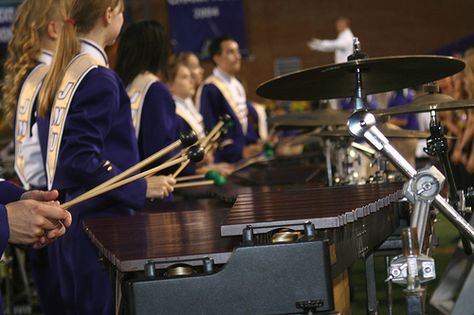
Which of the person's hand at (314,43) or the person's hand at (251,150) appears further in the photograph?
the person's hand at (314,43)

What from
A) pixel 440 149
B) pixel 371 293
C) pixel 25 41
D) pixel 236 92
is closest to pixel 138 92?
pixel 25 41

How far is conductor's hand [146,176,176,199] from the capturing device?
4.47 metres

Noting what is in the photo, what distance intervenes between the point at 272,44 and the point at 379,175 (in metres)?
14.7

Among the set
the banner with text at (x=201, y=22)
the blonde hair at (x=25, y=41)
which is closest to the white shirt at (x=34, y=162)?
the blonde hair at (x=25, y=41)

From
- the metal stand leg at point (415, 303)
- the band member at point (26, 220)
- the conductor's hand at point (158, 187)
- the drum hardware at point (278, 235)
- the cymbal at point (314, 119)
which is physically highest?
the cymbal at point (314, 119)

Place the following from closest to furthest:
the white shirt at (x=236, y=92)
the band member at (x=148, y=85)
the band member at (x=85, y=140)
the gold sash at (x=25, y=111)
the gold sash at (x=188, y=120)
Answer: the band member at (x=85, y=140), the gold sash at (x=25, y=111), the band member at (x=148, y=85), the gold sash at (x=188, y=120), the white shirt at (x=236, y=92)

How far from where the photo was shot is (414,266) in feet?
7.43

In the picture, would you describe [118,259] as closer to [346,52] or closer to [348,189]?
[348,189]

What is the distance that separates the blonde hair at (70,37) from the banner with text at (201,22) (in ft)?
46.4

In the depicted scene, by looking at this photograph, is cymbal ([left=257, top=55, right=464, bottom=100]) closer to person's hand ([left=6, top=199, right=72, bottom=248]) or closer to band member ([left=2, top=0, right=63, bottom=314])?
person's hand ([left=6, top=199, right=72, bottom=248])

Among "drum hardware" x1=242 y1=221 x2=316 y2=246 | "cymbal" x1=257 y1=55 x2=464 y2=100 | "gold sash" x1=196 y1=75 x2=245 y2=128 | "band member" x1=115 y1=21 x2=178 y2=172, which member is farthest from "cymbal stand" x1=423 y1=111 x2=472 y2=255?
"gold sash" x1=196 y1=75 x2=245 y2=128

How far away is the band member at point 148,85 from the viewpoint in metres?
5.34

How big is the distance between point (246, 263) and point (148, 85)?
296 cm

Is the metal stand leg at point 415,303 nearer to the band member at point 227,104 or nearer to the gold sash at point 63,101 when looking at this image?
the gold sash at point 63,101
